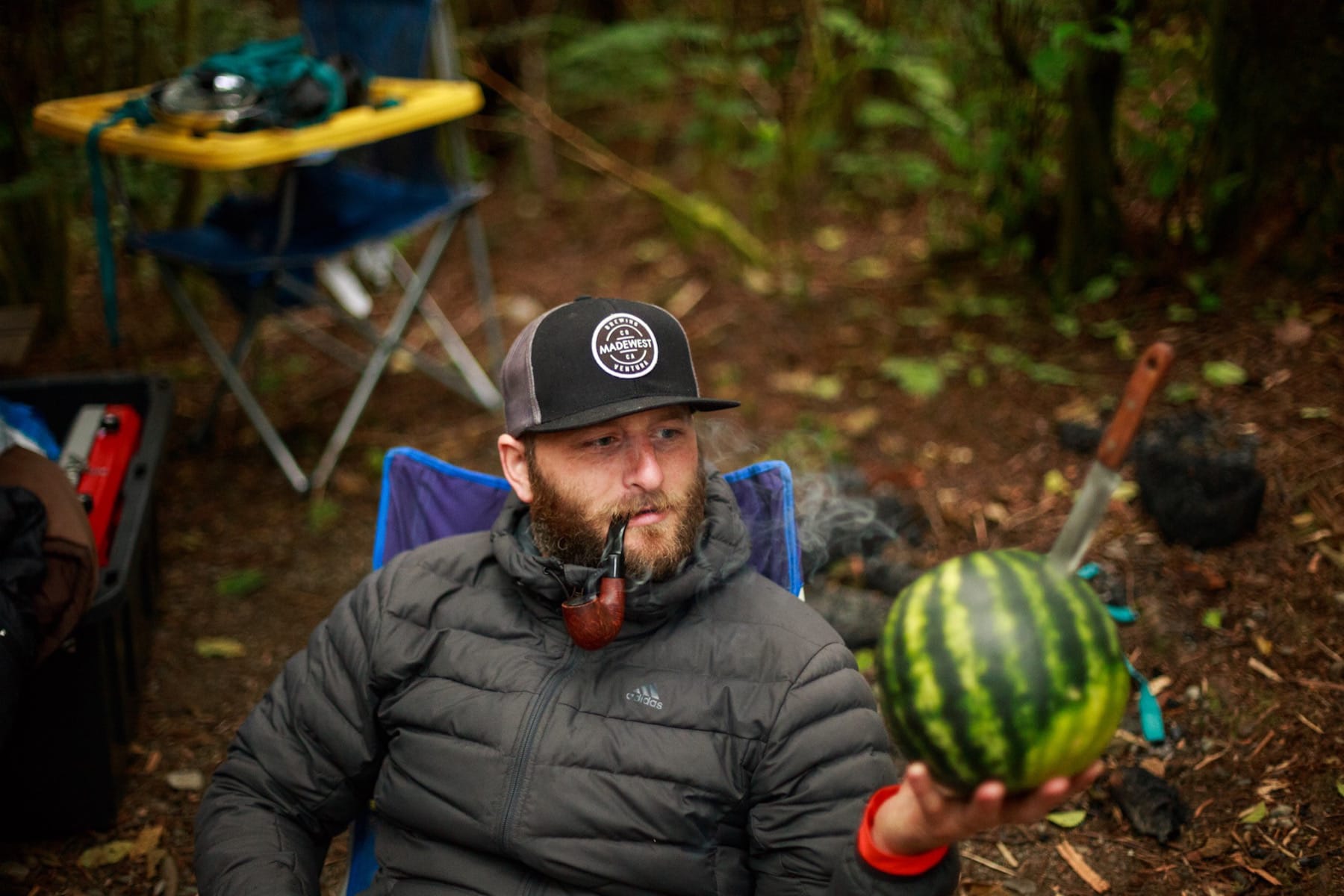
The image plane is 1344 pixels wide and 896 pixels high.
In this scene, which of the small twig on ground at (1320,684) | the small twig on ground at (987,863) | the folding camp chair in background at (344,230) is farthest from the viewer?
the folding camp chair in background at (344,230)

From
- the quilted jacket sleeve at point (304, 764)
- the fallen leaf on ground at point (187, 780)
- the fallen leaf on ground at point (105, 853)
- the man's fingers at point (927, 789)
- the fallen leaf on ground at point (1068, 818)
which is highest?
the man's fingers at point (927, 789)

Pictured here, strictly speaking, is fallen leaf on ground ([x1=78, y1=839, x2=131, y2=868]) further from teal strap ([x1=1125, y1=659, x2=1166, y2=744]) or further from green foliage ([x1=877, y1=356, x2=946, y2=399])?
green foliage ([x1=877, y1=356, x2=946, y2=399])

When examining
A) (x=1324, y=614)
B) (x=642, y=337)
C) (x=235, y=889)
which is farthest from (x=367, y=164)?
(x=1324, y=614)

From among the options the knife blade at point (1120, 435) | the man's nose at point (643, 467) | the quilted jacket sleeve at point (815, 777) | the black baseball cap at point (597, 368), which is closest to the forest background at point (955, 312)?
the quilted jacket sleeve at point (815, 777)

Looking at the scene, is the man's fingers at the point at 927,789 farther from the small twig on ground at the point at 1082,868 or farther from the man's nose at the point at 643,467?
the small twig on ground at the point at 1082,868

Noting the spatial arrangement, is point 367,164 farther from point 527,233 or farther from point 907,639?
point 907,639

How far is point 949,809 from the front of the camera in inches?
53.1

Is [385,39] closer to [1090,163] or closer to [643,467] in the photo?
[1090,163]

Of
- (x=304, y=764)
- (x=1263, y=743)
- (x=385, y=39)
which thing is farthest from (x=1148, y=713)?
(x=385, y=39)

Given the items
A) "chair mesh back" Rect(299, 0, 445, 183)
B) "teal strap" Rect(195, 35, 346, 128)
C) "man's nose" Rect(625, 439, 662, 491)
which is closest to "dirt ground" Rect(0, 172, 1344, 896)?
"chair mesh back" Rect(299, 0, 445, 183)

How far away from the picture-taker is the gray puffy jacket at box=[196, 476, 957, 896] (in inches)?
70.4

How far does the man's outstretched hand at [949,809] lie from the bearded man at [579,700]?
0.24 meters

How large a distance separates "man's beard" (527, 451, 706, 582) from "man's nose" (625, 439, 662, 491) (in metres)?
0.02

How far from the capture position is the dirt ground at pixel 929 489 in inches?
100
